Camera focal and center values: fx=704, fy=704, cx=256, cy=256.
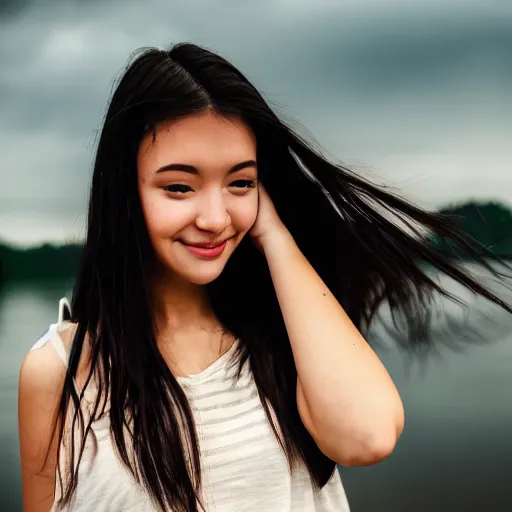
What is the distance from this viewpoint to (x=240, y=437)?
46.3 inches

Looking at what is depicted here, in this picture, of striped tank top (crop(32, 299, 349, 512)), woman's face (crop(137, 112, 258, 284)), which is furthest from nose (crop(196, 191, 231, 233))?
striped tank top (crop(32, 299, 349, 512))

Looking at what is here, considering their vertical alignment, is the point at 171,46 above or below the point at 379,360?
above

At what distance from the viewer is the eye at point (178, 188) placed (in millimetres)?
1075

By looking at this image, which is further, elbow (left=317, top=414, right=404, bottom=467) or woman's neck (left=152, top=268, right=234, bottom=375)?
woman's neck (left=152, top=268, right=234, bottom=375)

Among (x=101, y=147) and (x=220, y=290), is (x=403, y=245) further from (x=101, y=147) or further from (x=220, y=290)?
(x=101, y=147)

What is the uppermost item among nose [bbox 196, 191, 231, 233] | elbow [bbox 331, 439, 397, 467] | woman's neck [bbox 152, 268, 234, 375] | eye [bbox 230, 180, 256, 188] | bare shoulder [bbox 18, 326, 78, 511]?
eye [bbox 230, 180, 256, 188]

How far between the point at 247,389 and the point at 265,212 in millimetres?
312

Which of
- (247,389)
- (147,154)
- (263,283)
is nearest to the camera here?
(147,154)

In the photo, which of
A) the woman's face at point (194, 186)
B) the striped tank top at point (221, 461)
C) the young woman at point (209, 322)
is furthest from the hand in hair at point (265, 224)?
the striped tank top at point (221, 461)

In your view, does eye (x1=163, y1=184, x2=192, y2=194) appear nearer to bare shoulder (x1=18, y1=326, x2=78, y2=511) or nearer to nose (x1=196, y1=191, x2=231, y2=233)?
nose (x1=196, y1=191, x2=231, y2=233)

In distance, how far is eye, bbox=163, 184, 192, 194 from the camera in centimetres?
108

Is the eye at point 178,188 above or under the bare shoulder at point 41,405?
above

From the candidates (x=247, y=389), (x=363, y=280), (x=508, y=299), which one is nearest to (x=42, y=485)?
(x=247, y=389)

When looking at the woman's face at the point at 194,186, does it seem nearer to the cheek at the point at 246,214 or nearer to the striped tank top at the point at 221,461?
the cheek at the point at 246,214
